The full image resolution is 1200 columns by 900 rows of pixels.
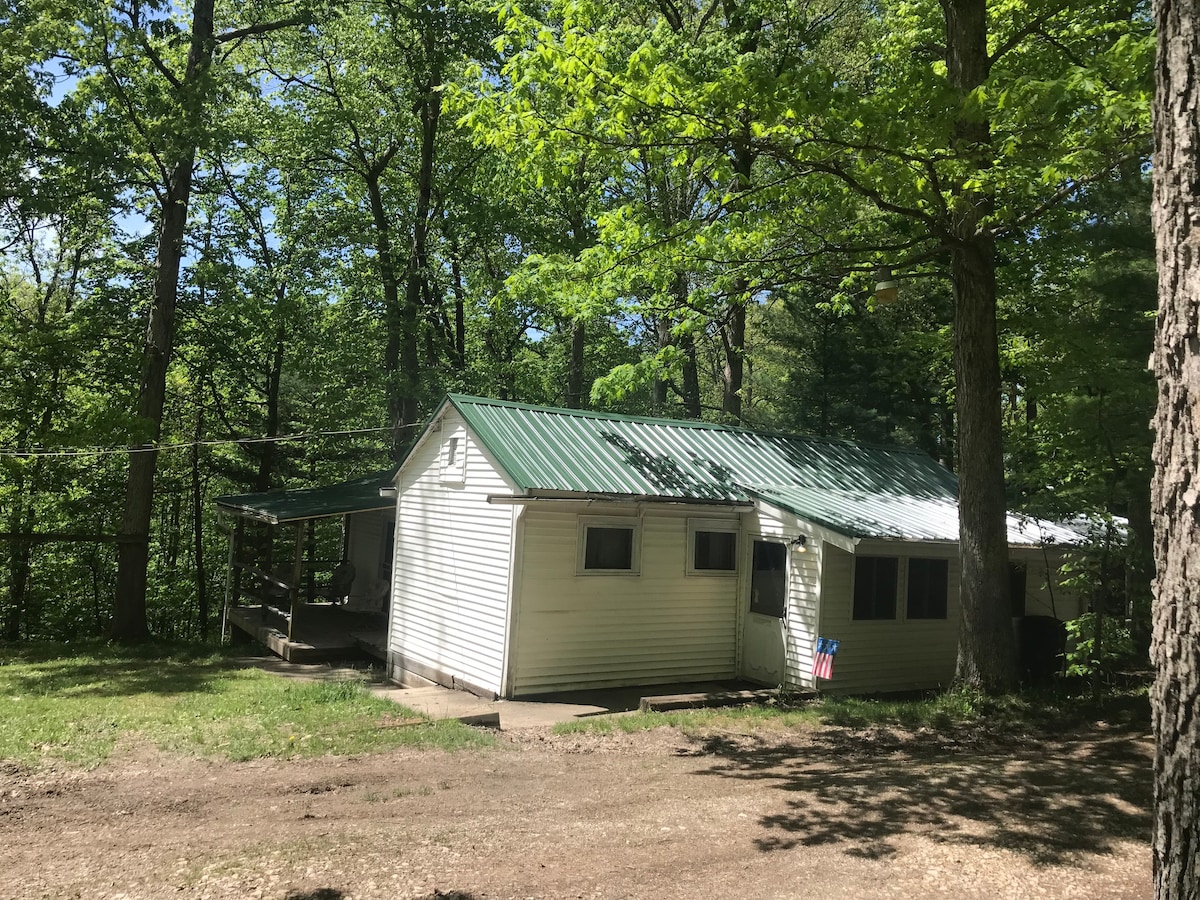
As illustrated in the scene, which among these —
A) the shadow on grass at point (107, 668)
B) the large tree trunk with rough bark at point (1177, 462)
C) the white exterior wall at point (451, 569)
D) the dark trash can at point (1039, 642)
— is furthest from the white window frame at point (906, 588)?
the shadow on grass at point (107, 668)

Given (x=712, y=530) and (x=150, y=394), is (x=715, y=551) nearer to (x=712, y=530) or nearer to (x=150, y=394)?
(x=712, y=530)

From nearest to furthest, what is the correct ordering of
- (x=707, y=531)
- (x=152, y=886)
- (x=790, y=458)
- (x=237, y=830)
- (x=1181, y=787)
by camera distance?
(x=1181, y=787)
(x=152, y=886)
(x=237, y=830)
(x=707, y=531)
(x=790, y=458)

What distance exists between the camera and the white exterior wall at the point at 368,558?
67.3 ft

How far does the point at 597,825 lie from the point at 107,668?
1242 cm

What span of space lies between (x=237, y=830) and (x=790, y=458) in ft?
39.1

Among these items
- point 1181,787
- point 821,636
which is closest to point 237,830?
point 1181,787

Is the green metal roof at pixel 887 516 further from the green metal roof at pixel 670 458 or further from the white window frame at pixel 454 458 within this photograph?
the white window frame at pixel 454 458

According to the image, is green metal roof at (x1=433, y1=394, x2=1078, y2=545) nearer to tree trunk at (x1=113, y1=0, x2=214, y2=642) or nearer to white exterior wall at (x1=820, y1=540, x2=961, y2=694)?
white exterior wall at (x1=820, y1=540, x2=961, y2=694)

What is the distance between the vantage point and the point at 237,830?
5.92m

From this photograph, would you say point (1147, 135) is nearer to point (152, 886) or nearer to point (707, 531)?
point (707, 531)

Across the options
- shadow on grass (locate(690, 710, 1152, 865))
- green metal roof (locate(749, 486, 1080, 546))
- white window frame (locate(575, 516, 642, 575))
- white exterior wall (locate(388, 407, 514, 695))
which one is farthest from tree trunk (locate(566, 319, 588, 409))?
shadow on grass (locate(690, 710, 1152, 865))

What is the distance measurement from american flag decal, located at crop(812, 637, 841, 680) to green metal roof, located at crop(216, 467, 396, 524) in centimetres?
888

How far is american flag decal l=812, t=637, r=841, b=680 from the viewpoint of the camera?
11.1 metres

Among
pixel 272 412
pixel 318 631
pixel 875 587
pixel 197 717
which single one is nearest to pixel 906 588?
pixel 875 587
